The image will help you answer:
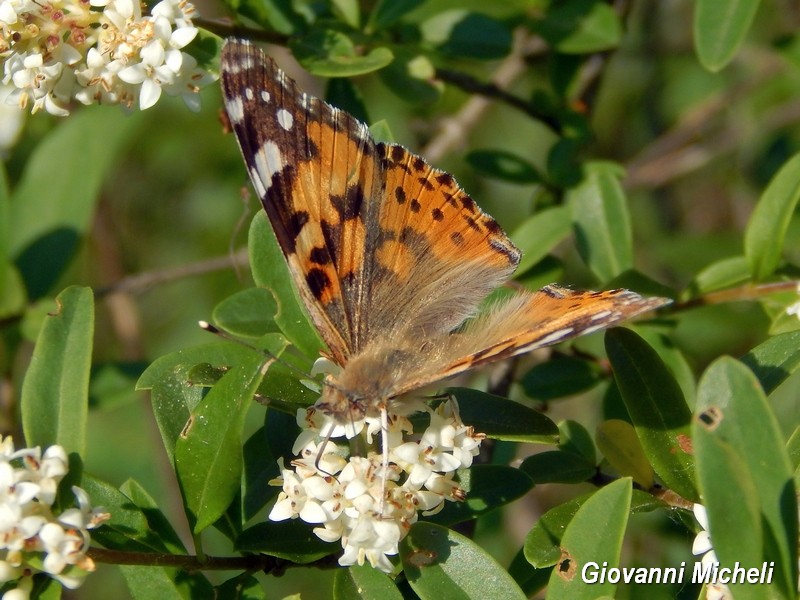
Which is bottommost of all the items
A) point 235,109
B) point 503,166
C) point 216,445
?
point 216,445

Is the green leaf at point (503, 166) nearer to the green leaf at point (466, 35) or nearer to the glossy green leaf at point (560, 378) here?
the green leaf at point (466, 35)

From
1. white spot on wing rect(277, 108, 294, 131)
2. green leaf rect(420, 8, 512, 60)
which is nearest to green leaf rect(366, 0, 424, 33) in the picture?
green leaf rect(420, 8, 512, 60)

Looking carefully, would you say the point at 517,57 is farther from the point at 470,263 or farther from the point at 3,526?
the point at 3,526

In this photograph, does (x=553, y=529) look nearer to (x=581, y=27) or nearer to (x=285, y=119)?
(x=285, y=119)

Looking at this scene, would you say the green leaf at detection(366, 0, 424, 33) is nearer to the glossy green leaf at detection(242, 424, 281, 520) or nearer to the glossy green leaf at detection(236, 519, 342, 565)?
the glossy green leaf at detection(242, 424, 281, 520)

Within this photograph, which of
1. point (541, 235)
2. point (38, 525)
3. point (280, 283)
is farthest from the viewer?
point (541, 235)

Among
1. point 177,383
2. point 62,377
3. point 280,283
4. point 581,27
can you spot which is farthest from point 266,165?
point 581,27
